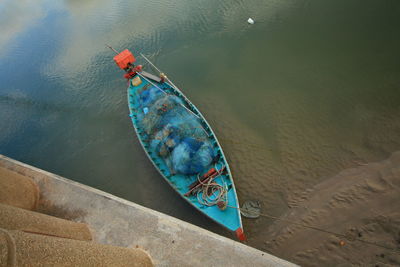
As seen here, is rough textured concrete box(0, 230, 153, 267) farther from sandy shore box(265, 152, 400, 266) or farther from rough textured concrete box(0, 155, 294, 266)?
sandy shore box(265, 152, 400, 266)

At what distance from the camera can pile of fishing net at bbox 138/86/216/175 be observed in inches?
297

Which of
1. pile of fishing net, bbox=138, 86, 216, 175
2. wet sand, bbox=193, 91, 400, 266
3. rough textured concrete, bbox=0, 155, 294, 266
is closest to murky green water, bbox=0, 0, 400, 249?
wet sand, bbox=193, 91, 400, 266

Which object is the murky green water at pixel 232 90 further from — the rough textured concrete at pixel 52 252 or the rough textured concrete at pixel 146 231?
the rough textured concrete at pixel 52 252

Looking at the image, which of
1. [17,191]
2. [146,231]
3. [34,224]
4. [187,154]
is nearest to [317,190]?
[187,154]

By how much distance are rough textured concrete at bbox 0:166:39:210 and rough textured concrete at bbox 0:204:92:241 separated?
1437 mm

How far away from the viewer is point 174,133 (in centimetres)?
814

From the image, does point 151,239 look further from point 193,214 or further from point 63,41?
point 63,41

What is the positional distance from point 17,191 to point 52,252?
4.20 m

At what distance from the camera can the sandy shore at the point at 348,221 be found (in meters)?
6.16

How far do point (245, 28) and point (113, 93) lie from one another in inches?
314

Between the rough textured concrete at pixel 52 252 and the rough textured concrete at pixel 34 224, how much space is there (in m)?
0.94

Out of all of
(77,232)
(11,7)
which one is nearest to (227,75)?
(77,232)

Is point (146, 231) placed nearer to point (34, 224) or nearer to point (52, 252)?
point (34, 224)

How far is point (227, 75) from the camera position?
1135 centimetres
